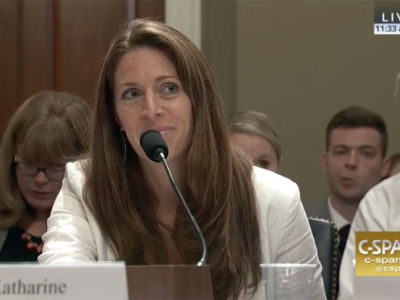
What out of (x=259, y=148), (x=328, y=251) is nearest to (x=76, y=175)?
(x=328, y=251)

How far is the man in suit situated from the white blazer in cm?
117

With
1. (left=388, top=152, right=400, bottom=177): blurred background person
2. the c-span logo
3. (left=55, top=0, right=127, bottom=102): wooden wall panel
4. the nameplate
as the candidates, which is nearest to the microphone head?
the c-span logo

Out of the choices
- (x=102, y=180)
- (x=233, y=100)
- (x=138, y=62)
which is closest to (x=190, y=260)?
(x=102, y=180)

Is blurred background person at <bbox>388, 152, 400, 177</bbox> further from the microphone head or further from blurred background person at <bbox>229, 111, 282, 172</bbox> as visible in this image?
the microphone head

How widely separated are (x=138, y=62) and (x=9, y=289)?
917mm

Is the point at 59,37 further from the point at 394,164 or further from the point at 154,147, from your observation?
the point at 154,147

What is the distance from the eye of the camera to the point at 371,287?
1669 millimetres

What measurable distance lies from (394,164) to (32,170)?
4.58 feet

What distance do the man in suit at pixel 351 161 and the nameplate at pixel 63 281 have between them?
2.11 meters

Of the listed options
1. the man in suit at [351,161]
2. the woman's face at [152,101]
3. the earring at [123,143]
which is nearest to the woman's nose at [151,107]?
the woman's face at [152,101]

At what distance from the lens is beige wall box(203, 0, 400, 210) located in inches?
160

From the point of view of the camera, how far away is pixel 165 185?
7.48 ft

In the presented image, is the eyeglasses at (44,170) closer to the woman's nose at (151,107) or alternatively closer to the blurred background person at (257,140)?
the blurred background person at (257,140)

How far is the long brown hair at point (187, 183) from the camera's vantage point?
7.01ft
